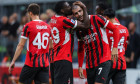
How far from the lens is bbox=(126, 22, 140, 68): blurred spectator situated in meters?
13.5

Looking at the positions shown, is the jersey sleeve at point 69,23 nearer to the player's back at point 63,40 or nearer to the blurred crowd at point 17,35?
the player's back at point 63,40

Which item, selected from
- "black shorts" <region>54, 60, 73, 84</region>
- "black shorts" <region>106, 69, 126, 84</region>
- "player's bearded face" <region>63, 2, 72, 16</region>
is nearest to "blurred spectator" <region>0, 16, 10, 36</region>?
"black shorts" <region>106, 69, 126, 84</region>

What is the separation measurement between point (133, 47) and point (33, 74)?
552cm

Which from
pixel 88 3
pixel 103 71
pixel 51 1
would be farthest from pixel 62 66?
pixel 51 1

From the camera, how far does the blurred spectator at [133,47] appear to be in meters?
13.5

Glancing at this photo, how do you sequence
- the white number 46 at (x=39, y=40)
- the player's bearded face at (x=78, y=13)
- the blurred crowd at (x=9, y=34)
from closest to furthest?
the player's bearded face at (x=78, y=13) → the white number 46 at (x=39, y=40) → the blurred crowd at (x=9, y=34)

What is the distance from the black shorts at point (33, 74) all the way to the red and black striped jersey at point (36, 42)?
109 millimetres

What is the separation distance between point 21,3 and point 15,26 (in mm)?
920

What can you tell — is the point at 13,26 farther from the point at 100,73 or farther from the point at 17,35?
the point at 100,73

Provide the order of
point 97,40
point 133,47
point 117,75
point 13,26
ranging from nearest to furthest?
1. point 97,40
2. point 117,75
3. point 133,47
4. point 13,26

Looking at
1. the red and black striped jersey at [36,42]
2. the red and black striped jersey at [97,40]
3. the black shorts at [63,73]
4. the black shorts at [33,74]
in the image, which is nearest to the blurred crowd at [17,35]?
the red and black striped jersey at [36,42]

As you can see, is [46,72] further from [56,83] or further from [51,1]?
[51,1]

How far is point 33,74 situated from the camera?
365 inches

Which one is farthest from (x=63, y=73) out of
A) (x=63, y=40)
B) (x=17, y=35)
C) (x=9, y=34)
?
(x=9, y=34)
